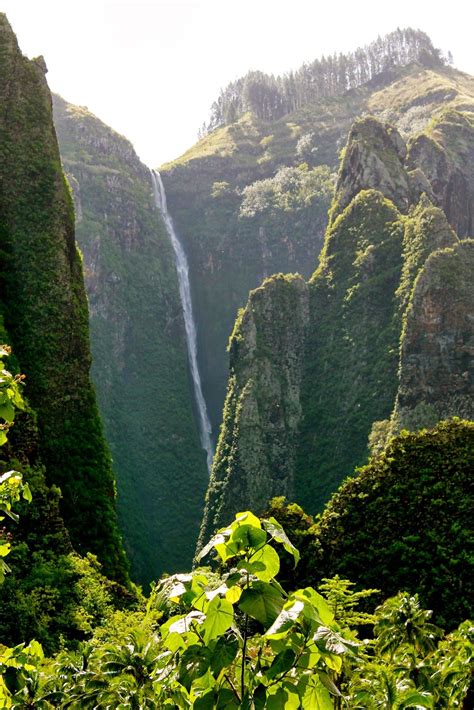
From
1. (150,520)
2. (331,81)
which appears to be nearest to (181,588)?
(150,520)

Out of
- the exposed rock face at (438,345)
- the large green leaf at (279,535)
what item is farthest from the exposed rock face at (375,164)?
the large green leaf at (279,535)

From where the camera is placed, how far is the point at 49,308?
23.8 m

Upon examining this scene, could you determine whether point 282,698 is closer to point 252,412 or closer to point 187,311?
point 252,412

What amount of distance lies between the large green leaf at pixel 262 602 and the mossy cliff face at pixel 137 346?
45.7m

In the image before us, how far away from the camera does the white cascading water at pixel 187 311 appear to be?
6406 cm

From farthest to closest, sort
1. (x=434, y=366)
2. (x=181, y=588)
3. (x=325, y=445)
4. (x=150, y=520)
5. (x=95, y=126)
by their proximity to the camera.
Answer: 1. (x=95, y=126)
2. (x=150, y=520)
3. (x=325, y=445)
4. (x=434, y=366)
5. (x=181, y=588)

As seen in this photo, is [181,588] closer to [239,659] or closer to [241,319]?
[239,659]

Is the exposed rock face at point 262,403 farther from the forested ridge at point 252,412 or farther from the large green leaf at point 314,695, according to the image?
the large green leaf at point 314,695

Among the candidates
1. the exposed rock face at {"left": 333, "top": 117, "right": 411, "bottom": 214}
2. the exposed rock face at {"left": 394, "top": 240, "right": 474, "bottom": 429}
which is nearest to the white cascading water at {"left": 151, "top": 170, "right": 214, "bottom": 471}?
the exposed rock face at {"left": 333, "top": 117, "right": 411, "bottom": 214}

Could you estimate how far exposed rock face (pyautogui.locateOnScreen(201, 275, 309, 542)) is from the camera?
143 feet

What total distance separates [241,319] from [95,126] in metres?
42.7

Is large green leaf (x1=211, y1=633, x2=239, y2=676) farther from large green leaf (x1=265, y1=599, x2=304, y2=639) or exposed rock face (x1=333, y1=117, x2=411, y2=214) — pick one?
exposed rock face (x1=333, y1=117, x2=411, y2=214)

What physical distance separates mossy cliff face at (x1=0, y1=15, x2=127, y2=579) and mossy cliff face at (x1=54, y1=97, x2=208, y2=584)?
25544mm

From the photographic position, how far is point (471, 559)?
15133mm
